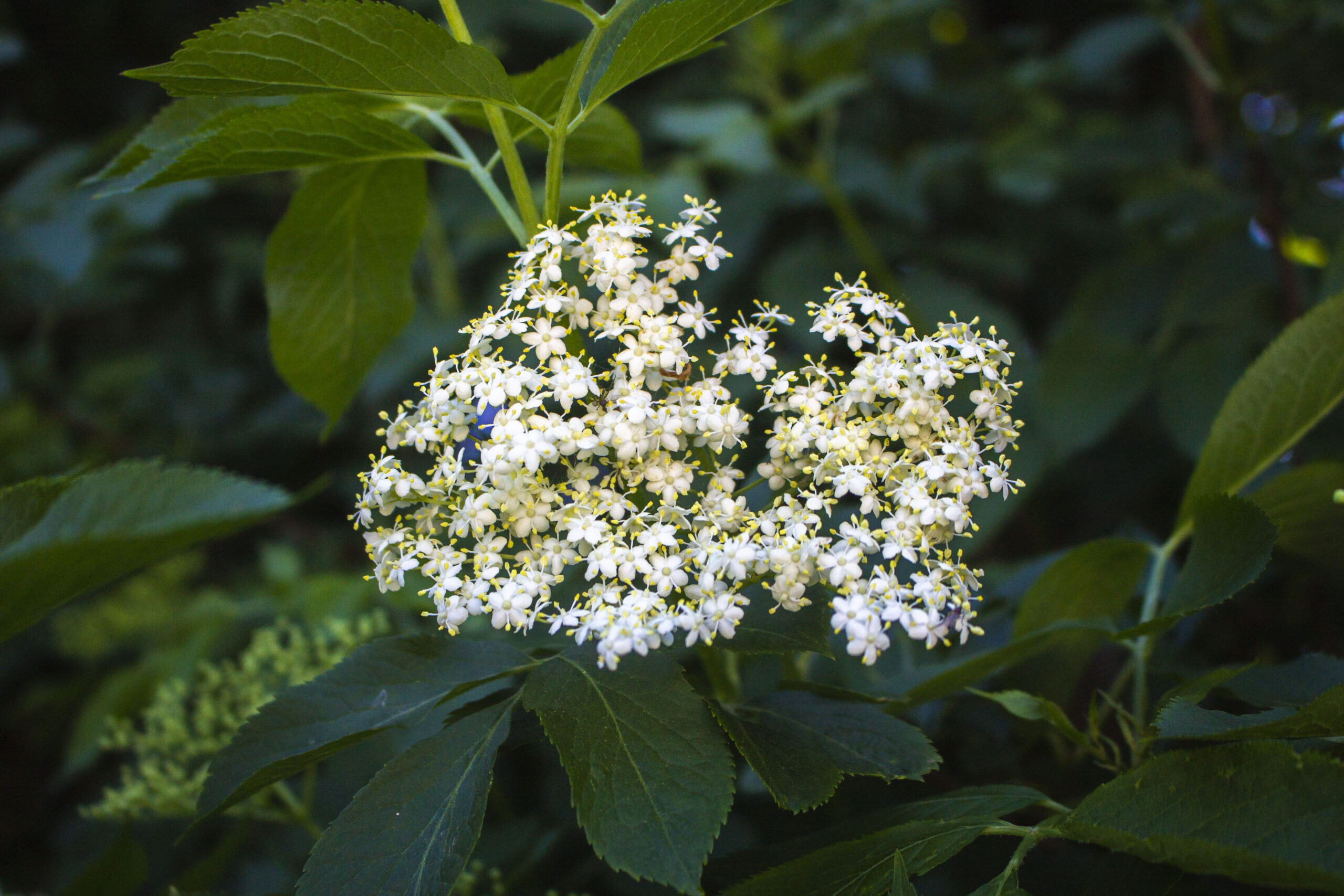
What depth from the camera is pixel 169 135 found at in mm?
1162

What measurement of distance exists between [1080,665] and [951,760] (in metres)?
0.23

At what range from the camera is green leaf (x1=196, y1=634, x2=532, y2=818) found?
3.05 ft

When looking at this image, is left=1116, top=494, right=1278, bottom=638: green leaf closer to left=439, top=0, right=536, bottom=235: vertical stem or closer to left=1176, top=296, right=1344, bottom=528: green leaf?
left=1176, top=296, right=1344, bottom=528: green leaf

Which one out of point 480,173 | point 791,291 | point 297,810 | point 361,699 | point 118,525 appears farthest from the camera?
point 791,291

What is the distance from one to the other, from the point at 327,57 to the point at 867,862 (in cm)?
91

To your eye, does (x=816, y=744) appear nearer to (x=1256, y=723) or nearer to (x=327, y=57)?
(x=1256, y=723)

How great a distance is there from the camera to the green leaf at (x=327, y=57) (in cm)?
84

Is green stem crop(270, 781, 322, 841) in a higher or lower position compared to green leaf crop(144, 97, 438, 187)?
lower

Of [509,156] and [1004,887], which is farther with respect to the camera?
[509,156]

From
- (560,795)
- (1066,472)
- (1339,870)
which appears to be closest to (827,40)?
(1066,472)

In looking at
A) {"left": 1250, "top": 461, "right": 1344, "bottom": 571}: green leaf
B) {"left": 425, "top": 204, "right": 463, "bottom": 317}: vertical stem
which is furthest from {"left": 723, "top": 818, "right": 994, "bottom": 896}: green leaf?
{"left": 425, "top": 204, "right": 463, "bottom": 317}: vertical stem

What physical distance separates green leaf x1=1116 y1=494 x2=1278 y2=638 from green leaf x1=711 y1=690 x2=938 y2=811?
0.29 meters

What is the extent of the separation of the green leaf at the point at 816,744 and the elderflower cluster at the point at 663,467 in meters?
0.11

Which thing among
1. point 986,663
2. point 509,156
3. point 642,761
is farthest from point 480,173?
point 986,663
